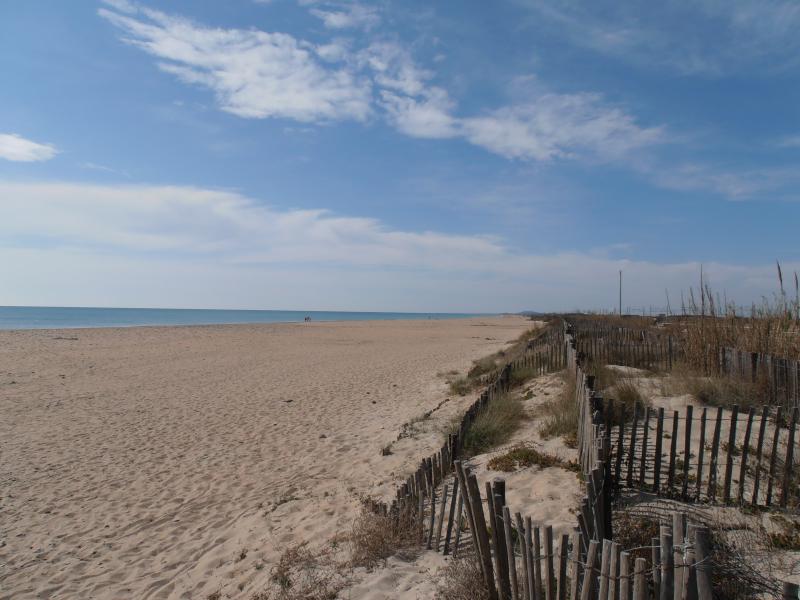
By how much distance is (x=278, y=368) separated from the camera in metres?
17.8

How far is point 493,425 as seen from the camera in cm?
705

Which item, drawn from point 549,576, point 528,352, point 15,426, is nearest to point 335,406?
point 528,352

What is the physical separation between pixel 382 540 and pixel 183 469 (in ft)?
14.3

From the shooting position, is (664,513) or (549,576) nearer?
(549,576)

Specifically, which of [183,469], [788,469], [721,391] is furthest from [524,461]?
[183,469]

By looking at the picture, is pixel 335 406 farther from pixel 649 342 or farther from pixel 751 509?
pixel 751 509

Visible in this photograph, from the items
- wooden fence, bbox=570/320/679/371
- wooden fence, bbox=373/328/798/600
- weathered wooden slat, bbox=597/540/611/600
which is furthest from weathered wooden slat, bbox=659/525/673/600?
wooden fence, bbox=570/320/679/371

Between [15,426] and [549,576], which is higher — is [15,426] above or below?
below

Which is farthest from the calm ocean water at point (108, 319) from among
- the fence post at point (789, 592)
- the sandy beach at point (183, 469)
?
the fence post at point (789, 592)

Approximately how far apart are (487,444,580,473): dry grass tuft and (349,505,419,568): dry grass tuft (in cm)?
146

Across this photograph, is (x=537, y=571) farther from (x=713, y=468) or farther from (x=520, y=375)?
(x=520, y=375)

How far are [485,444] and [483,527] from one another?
11.7 ft

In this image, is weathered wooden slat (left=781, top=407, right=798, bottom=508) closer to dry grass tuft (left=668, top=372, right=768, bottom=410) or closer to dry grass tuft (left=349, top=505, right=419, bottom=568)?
dry grass tuft (left=668, top=372, right=768, bottom=410)

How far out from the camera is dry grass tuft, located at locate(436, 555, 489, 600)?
3.19 m
